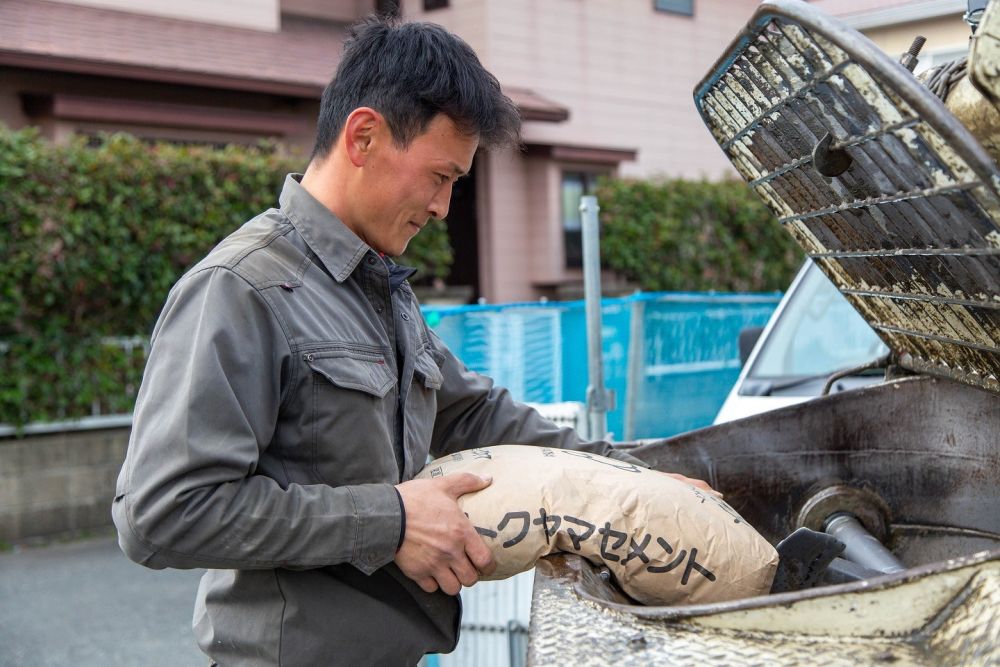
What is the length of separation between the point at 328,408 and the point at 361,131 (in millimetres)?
509

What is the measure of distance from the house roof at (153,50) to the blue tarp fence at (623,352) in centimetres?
454

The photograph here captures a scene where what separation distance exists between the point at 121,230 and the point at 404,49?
607 cm

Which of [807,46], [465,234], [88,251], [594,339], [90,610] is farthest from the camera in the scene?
[465,234]

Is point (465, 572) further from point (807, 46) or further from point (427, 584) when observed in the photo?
point (807, 46)

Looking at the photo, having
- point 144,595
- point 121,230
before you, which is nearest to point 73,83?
point 121,230

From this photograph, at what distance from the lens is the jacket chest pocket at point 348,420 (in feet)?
5.47

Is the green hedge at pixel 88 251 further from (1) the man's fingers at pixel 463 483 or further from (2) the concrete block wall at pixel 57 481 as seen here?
(1) the man's fingers at pixel 463 483

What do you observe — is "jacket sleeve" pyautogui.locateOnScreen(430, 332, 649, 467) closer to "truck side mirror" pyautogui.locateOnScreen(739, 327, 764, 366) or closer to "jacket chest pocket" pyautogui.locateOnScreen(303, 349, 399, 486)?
"jacket chest pocket" pyautogui.locateOnScreen(303, 349, 399, 486)

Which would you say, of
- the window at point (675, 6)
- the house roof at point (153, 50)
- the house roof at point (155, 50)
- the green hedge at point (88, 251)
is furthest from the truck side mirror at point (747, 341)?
the window at point (675, 6)

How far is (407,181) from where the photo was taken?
6.03ft

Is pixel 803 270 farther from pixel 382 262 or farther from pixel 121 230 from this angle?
pixel 121 230

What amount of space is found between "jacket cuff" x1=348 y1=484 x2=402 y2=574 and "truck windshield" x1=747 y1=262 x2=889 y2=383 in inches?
98.9

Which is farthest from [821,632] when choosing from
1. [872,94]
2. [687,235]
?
[687,235]

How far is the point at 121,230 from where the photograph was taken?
736 centimetres
